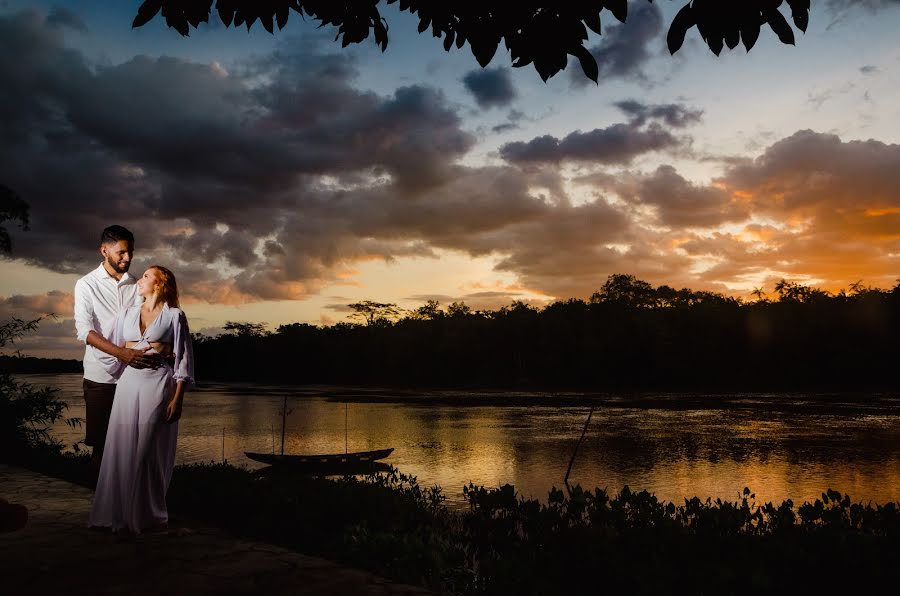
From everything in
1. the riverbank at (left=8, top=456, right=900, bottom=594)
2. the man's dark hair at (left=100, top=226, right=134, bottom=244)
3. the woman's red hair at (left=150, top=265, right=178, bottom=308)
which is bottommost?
the riverbank at (left=8, top=456, right=900, bottom=594)

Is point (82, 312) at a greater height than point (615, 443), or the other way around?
point (82, 312)

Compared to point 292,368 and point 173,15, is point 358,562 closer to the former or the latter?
point 173,15

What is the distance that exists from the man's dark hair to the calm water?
880cm

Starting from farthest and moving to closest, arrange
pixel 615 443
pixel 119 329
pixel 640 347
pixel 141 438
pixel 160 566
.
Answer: pixel 640 347 → pixel 615 443 → pixel 119 329 → pixel 141 438 → pixel 160 566

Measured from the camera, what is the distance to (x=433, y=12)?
3822 mm

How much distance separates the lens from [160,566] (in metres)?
4.14

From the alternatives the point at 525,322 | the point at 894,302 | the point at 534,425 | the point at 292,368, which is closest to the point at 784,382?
the point at 894,302

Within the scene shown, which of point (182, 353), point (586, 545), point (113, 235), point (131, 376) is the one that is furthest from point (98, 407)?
point (586, 545)

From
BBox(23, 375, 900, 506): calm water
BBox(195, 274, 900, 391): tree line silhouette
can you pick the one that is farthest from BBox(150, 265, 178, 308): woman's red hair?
BBox(195, 274, 900, 391): tree line silhouette

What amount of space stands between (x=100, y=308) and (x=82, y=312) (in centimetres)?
13

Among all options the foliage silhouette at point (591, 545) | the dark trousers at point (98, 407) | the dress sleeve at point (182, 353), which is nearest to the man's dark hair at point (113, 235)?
the dress sleeve at point (182, 353)

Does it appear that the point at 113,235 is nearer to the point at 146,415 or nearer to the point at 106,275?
the point at 106,275

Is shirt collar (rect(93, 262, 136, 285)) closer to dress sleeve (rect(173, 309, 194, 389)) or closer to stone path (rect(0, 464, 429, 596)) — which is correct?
dress sleeve (rect(173, 309, 194, 389))

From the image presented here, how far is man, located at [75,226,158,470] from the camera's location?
5145 millimetres
